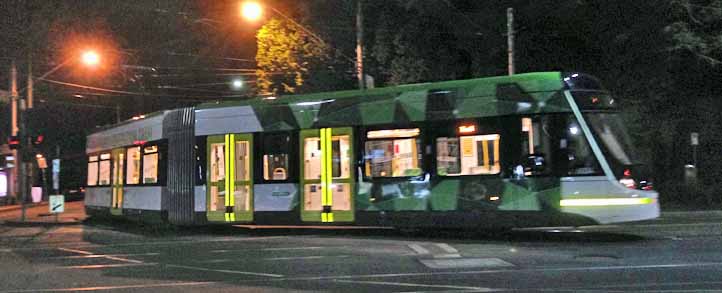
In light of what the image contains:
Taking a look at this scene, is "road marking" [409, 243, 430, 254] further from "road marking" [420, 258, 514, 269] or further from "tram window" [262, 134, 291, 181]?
"tram window" [262, 134, 291, 181]

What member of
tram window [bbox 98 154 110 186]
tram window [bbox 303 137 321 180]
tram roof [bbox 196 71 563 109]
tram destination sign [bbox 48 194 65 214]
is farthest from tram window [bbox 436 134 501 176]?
tram destination sign [bbox 48 194 65 214]

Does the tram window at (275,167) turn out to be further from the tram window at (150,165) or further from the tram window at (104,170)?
the tram window at (104,170)

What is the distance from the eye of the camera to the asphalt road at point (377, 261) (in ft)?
28.2

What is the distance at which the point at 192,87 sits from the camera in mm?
41062

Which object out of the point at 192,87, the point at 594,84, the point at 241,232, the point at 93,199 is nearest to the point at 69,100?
the point at 192,87

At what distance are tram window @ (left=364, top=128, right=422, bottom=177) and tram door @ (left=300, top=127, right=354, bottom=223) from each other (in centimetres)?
44

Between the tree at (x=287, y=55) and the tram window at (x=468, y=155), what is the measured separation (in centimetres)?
1278

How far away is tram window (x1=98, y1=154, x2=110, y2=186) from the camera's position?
20.6 meters

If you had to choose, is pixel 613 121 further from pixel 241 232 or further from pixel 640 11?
pixel 640 11

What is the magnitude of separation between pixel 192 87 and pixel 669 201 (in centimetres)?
2772

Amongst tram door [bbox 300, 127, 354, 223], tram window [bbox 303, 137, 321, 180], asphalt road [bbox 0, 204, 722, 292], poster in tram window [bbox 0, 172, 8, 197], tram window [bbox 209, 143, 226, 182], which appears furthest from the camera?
poster in tram window [bbox 0, 172, 8, 197]

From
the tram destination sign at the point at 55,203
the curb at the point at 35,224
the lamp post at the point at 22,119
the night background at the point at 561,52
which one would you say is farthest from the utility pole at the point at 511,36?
the lamp post at the point at 22,119

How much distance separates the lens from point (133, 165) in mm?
18766

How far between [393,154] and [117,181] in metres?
9.57
